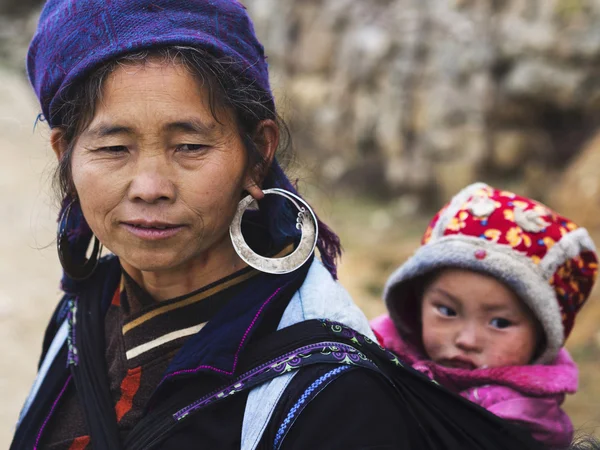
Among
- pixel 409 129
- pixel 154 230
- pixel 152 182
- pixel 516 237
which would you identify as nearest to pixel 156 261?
pixel 154 230

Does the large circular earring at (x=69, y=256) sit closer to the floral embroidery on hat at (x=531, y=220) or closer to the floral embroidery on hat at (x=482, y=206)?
the floral embroidery on hat at (x=482, y=206)

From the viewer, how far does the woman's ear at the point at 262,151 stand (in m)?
1.70

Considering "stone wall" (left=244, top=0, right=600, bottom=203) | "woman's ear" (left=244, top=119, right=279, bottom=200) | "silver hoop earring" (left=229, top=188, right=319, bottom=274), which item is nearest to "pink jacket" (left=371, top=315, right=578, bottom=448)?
"silver hoop earring" (left=229, top=188, right=319, bottom=274)

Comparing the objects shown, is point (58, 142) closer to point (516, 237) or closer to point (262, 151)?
point (262, 151)

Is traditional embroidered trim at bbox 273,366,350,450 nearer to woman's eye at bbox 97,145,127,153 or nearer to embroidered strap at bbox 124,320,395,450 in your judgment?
embroidered strap at bbox 124,320,395,450

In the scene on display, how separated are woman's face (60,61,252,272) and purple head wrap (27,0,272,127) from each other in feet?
0.19

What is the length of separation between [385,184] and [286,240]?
7.40 meters

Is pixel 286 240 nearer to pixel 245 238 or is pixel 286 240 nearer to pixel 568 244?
pixel 245 238

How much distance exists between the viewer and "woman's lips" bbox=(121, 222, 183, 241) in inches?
63.9

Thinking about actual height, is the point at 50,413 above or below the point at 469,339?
above

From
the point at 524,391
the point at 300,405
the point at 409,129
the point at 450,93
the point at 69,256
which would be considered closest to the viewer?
the point at 300,405

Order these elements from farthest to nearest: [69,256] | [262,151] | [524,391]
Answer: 1. [524,391]
2. [69,256]
3. [262,151]

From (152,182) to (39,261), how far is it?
19.7 feet

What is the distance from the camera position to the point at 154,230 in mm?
1624
